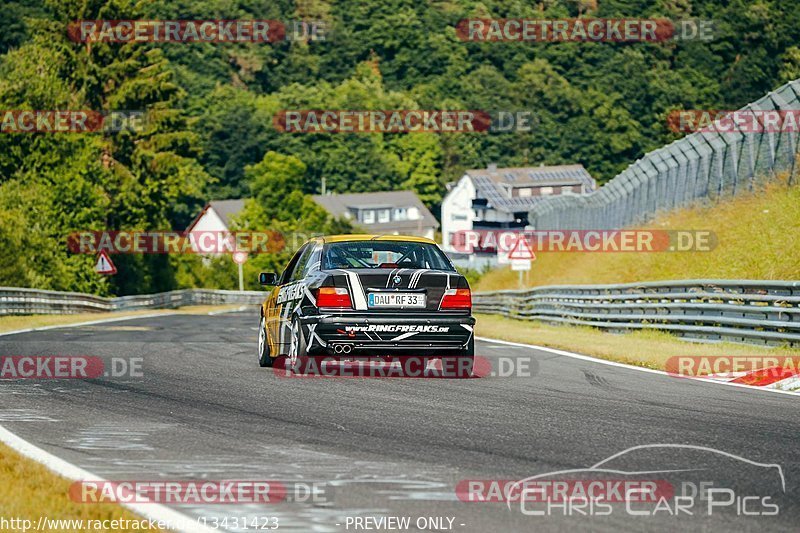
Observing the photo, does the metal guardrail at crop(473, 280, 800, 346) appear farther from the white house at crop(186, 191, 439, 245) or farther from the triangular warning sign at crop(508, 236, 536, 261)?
the white house at crop(186, 191, 439, 245)

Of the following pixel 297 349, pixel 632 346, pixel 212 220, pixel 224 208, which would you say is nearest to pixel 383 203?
pixel 224 208

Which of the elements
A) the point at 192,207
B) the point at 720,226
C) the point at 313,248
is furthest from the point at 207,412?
the point at 192,207

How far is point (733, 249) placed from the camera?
2727 cm

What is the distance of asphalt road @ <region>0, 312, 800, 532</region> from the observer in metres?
5.93

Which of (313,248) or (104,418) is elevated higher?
(313,248)

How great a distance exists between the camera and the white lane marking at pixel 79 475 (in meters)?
5.62

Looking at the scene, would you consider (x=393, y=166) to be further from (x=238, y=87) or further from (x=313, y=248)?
→ (x=313, y=248)

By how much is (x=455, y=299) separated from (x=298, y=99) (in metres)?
150

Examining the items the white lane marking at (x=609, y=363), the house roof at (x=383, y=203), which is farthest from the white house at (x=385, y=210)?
the white lane marking at (x=609, y=363)

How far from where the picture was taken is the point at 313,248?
1366 centimetres

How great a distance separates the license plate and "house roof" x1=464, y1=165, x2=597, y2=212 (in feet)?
385

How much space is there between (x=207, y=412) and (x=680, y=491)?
4432 mm

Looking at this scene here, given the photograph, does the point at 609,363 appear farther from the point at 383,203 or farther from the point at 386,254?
the point at 383,203

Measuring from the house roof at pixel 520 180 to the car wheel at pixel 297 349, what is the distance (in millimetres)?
116867
